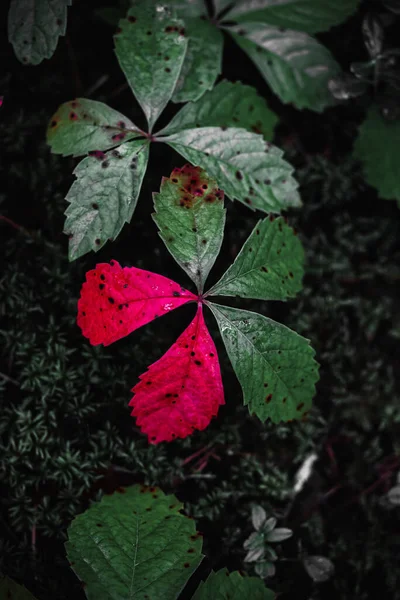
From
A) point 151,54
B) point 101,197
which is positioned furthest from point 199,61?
point 101,197

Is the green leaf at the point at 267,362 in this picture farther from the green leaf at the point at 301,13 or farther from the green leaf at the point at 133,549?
the green leaf at the point at 301,13

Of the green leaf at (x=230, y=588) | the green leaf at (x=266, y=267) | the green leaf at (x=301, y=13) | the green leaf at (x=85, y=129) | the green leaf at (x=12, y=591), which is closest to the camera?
the green leaf at (x=12, y=591)

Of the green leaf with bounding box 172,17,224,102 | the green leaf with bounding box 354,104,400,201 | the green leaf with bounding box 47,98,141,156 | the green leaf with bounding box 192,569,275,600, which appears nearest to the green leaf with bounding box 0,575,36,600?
the green leaf with bounding box 192,569,275,600

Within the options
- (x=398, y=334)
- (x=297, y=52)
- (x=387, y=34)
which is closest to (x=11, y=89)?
(x=297, y=52)

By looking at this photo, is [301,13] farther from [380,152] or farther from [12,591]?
[12,591]

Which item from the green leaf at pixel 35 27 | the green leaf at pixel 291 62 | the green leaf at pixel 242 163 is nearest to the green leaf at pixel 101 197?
the green leaf at pixel 242 163

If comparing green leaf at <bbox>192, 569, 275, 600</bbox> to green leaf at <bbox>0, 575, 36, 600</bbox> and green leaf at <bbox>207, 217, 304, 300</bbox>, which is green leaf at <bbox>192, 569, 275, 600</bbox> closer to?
→ green leaf at <bbox>0, 575, 36, 600</bbox>

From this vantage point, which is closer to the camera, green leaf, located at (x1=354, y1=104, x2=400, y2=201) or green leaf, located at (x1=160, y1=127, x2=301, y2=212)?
green leaf, located at (x1=160, y1=127, x2=301, y2=212)
